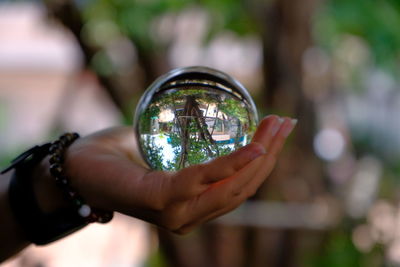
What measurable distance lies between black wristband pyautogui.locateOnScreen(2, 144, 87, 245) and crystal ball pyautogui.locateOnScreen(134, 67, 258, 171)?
0.52 ft

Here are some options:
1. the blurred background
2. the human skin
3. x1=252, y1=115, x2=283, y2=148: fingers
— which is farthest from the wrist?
the blurred background

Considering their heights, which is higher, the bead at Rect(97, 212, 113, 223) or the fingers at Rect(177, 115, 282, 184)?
the fingers at Rect(177, 115, 282, 184)

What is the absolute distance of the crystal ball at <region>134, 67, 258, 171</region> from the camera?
64 cm

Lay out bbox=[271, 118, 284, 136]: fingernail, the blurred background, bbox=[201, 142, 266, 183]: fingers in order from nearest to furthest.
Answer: bbox=[201, 142, 266, 183]: fingers
bbox=[271, 118, 284, 136]: fingernail
the blurred background

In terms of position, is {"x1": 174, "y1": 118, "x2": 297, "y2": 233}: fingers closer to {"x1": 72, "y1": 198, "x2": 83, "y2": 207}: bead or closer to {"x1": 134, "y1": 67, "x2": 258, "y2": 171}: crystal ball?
{"x1": 134, "y1": 67, "x2": 258, "y2": 171}: crystal ball

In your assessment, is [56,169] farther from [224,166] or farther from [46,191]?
[224,166]

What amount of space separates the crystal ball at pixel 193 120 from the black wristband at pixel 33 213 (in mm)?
160

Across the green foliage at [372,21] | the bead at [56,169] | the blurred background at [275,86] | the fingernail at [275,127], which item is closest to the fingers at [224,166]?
the fingernail at [275,127]

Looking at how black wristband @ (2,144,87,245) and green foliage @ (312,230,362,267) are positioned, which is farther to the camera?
green foliage @ (312,230,362,267)

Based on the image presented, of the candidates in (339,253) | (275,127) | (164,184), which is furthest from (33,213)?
(339,253)

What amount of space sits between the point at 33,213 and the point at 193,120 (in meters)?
0.29

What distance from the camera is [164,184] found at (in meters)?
0.62

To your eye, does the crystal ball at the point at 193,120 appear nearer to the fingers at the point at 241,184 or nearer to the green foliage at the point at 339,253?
the fingers at the point at 241,184

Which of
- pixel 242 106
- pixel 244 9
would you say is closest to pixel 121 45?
pixel 244 9
